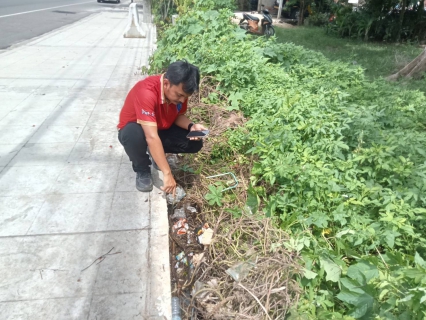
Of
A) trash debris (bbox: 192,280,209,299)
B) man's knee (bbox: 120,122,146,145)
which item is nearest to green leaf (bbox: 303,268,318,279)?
trash debris (bbox: 192,280,209,299)

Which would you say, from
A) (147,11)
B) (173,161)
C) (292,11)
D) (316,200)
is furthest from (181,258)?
(292,11)

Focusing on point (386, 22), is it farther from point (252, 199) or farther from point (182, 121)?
point (252, 199)

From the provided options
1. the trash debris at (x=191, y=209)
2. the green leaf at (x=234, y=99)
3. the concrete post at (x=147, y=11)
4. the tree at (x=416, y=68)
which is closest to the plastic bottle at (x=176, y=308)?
the trash debris at (x=191, y=209)

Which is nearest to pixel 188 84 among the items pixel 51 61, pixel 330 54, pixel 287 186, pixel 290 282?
pixel 287 186

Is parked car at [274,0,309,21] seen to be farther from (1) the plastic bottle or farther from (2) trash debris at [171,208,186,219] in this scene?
(1) the plastic bottle

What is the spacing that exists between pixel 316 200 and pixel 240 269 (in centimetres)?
75

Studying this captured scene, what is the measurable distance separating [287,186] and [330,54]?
294 inches

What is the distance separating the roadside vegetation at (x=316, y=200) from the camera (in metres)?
1.88

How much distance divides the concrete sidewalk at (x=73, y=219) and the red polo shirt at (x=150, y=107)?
0.66 metres

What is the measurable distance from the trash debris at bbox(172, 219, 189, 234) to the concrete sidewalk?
0.21m

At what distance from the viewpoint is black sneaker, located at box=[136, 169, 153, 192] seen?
2992 mm

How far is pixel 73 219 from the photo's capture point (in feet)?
8.61

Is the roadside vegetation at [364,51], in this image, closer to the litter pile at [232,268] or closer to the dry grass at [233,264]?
the dry grass at [233,264]

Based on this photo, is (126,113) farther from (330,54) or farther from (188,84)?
(330,54)
